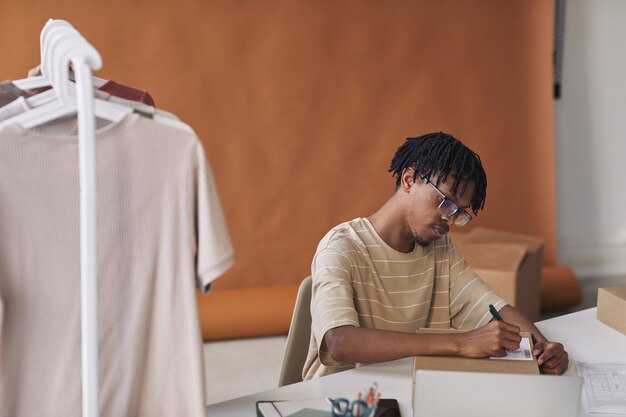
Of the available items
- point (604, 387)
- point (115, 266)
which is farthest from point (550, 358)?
point (115, 266)

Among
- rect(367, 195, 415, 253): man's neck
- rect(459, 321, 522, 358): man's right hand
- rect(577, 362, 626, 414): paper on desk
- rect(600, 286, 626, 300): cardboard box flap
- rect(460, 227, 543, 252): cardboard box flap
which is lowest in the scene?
rect(577, 362, 626, 414): paper on desk

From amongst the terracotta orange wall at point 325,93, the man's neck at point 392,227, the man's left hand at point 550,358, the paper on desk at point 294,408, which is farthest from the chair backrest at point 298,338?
the terracotta orange wall at point 325,93

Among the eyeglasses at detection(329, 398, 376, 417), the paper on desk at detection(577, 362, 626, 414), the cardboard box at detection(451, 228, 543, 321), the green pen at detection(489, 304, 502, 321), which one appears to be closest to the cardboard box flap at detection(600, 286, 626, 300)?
the paper on desk at detection(577, 362, 626, 414)

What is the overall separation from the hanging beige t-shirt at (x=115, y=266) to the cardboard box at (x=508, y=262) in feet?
8.74

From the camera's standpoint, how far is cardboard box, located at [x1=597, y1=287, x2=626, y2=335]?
2.43 meters

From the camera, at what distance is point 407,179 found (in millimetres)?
2305

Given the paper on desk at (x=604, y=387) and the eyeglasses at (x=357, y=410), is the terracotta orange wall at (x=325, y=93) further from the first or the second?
the eyeglasses at (x=357, y=410)

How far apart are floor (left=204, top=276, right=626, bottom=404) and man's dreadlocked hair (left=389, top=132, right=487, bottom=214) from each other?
1735 mm

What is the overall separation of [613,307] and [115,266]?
1.60m

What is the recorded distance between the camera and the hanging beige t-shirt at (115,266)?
1.44 metres

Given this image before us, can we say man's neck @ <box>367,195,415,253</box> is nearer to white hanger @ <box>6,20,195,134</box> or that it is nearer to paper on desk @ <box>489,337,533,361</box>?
paper on desk @ <box>489,337,533,361</box>

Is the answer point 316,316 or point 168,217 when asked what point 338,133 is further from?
point 168,217

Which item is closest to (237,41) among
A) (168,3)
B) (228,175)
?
(168,3)

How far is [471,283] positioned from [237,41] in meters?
2.30
